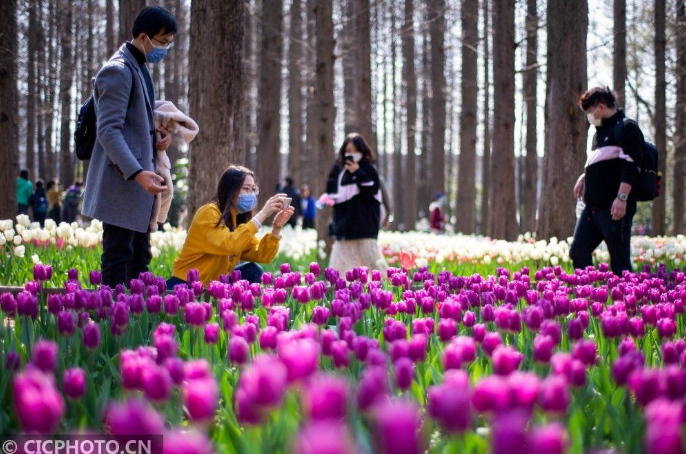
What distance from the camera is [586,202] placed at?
5875 millimetres

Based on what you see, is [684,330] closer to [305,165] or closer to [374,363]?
[374,363]

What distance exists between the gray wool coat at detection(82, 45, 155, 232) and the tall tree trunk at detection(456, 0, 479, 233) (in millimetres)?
11868

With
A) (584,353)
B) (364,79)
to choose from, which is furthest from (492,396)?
(364,79)

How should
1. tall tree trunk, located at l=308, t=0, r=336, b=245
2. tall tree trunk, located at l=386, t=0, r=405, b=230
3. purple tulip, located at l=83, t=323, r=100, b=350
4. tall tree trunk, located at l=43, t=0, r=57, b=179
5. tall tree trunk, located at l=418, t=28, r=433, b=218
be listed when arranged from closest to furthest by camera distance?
purple tulip, located at l=83, t=323, r=100, b=350, tall tree trunk, located at l=308, t=0, r=336, b=245, tall tree trunk, located at l=43, t=0, r=57, b=179, tall tree trunk, located at l=418, t=28, r=433, b=218, tall tree trunk, located at l=386, t=0, r=405, b=230

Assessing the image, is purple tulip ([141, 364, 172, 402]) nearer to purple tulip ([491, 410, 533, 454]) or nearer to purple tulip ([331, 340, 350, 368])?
purple tulip ([331, 340, 350, 368])

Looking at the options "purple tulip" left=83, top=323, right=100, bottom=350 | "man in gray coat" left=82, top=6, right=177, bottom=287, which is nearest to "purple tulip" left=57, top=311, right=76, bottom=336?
"purple tulip" left=83, top=323, right=100, bottom=350

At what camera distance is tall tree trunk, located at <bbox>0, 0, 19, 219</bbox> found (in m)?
8.85

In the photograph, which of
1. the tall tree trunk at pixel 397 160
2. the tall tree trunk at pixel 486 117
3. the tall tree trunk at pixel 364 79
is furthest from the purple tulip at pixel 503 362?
→ the tall tree trunk at pixel 397 160

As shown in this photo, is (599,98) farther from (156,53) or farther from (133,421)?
(133,421)

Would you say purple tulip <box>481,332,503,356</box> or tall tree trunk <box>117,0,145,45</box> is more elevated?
tall tree trunk <box>117,0,145,45</box>

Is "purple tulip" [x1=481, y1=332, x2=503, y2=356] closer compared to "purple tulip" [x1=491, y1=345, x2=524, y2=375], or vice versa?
"purple tulip" [x1=491, y1=345, x2=524, y2=375]

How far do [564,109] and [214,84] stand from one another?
4.22 metres

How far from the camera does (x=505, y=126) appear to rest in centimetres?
1313

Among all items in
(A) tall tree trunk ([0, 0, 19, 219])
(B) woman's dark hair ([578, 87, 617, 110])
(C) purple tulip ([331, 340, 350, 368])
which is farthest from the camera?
(A) tall tree trunk ([0, 0, 19, 219])
